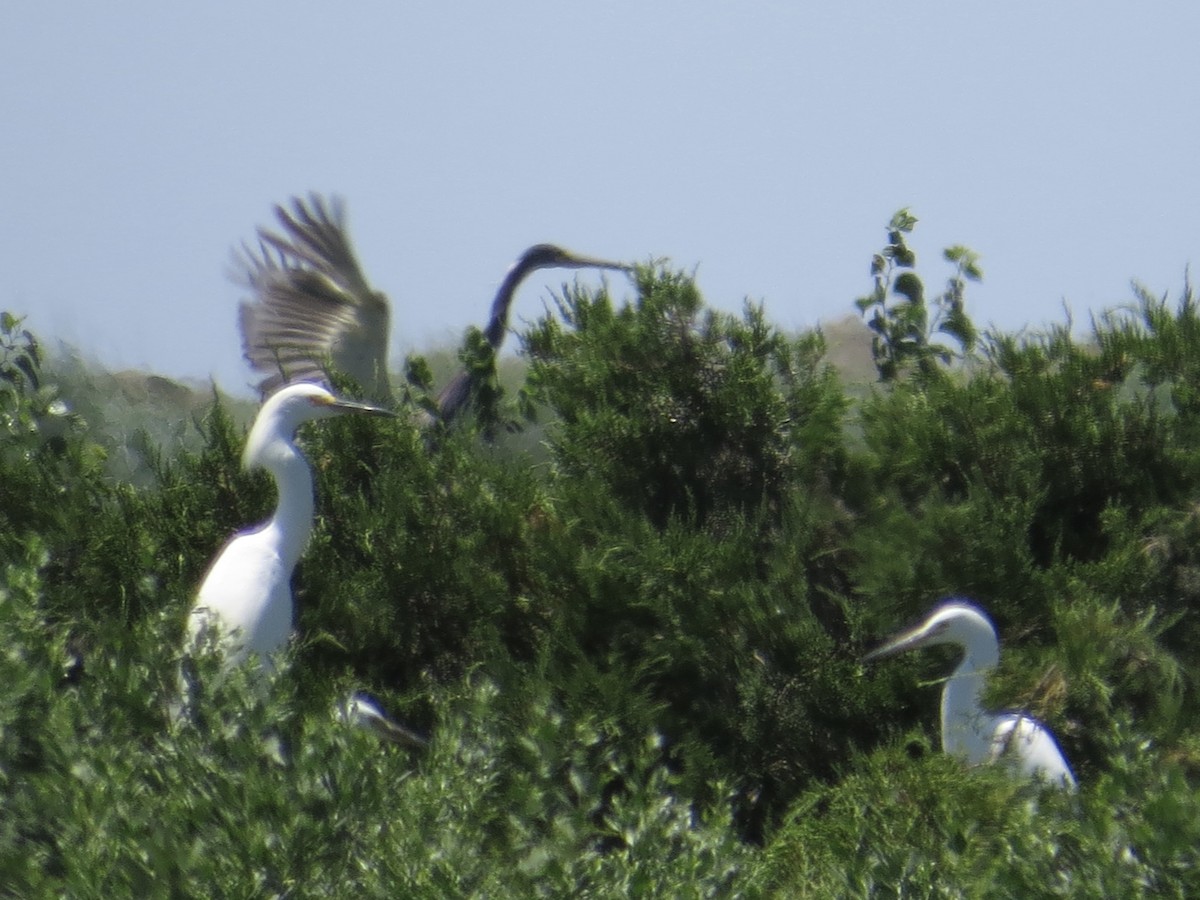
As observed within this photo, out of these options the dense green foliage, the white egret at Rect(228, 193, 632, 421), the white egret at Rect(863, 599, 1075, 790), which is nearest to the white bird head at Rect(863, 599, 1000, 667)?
the white egret at Rect(863, 599, 1075, 790)

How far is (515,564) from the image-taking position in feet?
21.0

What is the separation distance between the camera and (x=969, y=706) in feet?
18.3

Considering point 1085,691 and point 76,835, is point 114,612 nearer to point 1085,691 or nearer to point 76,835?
A: point 76,835

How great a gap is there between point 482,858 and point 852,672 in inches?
107

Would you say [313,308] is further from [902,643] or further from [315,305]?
[902,643]

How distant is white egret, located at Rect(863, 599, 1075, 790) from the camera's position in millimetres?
5156

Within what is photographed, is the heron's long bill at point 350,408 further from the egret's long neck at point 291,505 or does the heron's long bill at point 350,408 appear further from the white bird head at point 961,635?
the white bird head at point 961,635

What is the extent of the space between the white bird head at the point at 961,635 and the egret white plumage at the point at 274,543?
6.72 ft

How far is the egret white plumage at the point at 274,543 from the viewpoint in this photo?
5.61m

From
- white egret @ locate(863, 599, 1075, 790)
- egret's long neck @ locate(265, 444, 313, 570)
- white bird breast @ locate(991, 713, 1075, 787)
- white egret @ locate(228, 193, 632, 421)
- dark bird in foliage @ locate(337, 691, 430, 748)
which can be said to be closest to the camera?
white bird breast @ locate(991, 713, 1075, 787)

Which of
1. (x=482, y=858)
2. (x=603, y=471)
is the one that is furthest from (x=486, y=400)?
(x=482, y=858)

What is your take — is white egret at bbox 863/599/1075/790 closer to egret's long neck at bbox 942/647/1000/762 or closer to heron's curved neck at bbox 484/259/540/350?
egret's long neck at bbox 942/647/1000/762

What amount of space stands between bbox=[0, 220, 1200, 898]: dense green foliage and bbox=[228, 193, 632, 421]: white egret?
1724mm

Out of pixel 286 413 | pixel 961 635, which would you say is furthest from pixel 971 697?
pixel 286 413
